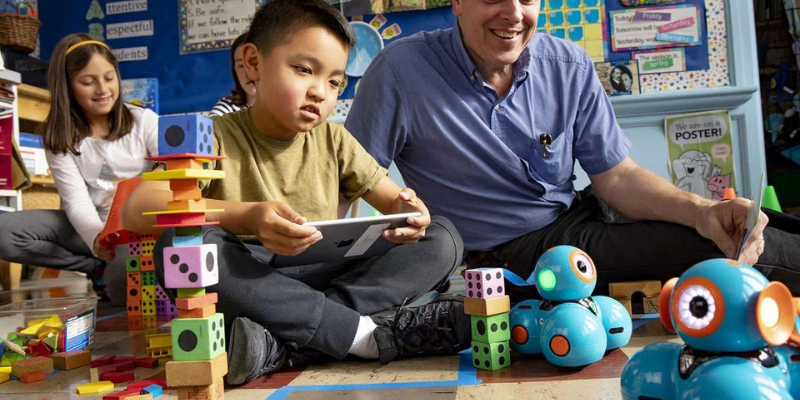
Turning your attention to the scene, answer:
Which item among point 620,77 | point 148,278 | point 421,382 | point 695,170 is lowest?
point 421,382

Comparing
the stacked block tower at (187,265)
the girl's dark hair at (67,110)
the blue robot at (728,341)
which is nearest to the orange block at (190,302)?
the stacked block tower at (187,265)

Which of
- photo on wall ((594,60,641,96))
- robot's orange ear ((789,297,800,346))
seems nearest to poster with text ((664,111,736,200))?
photo on wall ((594,60,641,96))

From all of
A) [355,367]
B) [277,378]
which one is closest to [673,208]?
[355,367]

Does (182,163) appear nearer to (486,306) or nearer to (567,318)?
(486,306)

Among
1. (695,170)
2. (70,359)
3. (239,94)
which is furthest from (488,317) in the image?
(695,170)

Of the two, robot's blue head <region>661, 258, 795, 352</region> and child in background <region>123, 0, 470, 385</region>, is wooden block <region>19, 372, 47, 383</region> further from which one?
robot's blue head <region>661, 258, 795, 352</region>

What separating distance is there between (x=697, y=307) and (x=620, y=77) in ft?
7.59

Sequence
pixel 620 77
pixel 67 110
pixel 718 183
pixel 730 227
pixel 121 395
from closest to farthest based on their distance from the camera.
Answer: pixel 121 395 → pixel 730 227 → pixel 67 110 → pixel 718 183 → pixel 620 77

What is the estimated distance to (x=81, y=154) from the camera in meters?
2.09

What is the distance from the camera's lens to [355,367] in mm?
1019

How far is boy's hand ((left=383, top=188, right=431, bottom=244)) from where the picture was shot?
1.05 meters

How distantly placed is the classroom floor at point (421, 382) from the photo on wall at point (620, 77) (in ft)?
5.86

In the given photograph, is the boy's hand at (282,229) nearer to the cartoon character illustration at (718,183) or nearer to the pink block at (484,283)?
the pink block at (484,283)

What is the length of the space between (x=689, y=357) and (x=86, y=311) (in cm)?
106
